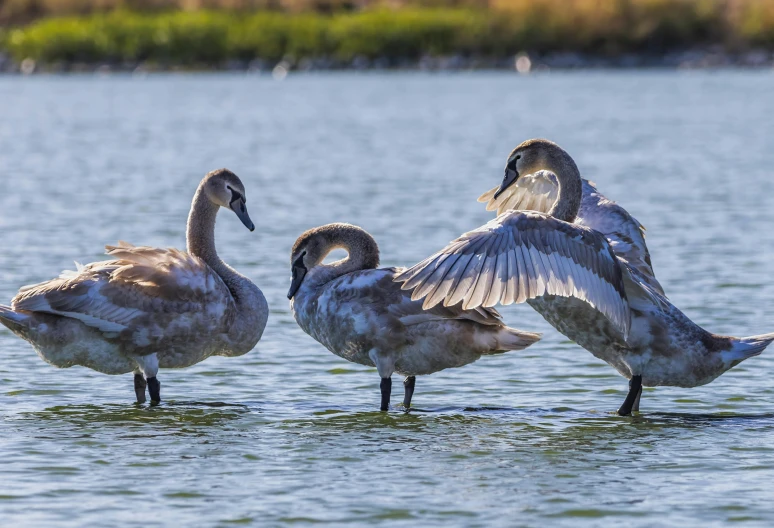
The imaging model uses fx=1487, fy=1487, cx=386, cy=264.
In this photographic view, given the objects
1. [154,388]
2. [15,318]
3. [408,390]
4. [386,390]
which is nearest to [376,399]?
[408,390]

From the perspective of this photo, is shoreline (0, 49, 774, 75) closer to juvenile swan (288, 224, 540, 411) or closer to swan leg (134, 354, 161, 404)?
swan leg (134, 354, 161, 404)

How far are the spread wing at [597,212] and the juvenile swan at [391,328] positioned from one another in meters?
1.01

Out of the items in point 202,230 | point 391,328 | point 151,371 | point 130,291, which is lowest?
point 151,371

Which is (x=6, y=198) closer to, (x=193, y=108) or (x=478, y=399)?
(x=478, y=399)

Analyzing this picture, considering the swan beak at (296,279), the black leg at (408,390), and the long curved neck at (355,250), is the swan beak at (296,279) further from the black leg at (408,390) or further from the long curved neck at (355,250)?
the black leg at (408,390)

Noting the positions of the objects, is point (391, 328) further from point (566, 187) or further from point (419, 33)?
point (419, 33)

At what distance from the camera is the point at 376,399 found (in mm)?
9953

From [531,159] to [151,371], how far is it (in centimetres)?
278

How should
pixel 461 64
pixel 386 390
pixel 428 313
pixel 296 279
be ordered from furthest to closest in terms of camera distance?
pixel 461 64, pixel 296 279, pixel 386 390, pixel 428 313

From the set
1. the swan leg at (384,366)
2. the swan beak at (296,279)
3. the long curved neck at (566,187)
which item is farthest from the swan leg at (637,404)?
the swan beak at (296,279)

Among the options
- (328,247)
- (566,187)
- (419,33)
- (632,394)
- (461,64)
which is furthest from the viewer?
(461,64)

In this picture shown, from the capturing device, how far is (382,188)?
74.0 ft

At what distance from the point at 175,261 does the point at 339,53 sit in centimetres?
4961

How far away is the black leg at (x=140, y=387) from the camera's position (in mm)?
9641
